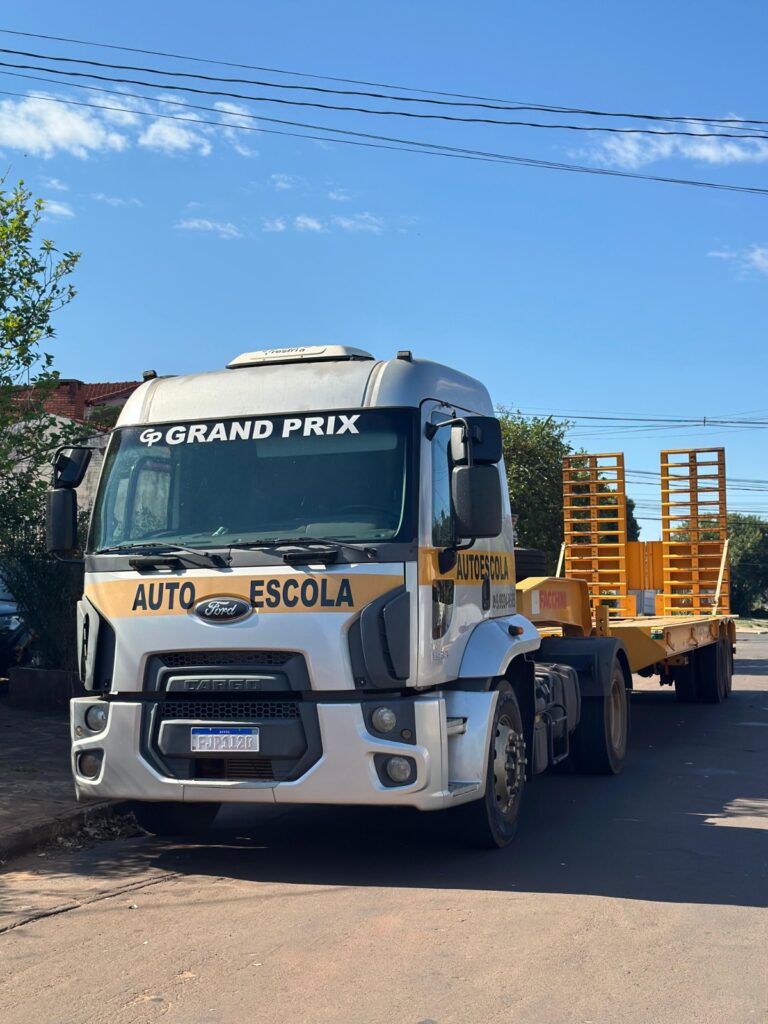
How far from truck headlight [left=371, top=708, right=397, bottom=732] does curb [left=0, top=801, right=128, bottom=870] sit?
2.58 meters

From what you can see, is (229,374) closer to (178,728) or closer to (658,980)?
(178,728)

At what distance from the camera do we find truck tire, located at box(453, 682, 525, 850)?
281 inches

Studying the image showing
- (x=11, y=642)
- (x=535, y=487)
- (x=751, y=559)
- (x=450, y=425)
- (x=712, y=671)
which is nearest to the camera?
(x=450, y=425)

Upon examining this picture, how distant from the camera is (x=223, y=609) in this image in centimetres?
669

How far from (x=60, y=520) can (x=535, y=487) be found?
2089 centimetres

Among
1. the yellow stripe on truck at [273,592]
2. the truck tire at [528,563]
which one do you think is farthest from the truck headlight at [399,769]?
the truck tire at [528,563]

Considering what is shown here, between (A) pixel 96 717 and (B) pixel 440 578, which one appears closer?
(B) pixel 440 578

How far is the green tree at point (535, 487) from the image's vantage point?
1075 inches

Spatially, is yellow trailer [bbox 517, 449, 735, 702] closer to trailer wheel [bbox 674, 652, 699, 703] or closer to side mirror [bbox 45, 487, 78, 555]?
trailer wheel [bbox 674, 652, 699, 703]

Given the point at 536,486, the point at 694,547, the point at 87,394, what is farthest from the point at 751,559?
the point at 694,547

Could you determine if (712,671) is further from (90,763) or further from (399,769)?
(90,763)

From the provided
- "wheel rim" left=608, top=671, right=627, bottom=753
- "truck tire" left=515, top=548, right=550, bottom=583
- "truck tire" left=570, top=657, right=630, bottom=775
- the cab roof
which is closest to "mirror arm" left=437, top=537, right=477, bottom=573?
the cab roof

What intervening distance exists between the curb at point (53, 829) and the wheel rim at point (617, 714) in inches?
170

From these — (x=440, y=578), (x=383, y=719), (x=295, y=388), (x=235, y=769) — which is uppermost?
(x=295, y=388)
